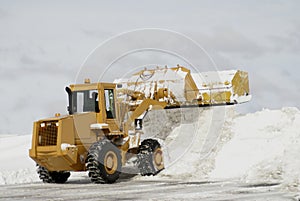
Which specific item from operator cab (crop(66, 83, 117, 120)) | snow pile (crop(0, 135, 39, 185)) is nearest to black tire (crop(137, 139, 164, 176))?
operator cab (crop(66, 83, 117, 120))

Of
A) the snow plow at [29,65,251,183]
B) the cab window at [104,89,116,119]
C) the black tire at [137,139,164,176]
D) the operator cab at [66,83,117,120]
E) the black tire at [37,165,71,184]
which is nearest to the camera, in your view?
the snow plow at [29,65,251,183]

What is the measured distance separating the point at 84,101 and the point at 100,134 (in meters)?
1.13

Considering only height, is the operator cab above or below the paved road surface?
above

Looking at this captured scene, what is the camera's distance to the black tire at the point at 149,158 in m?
16.9

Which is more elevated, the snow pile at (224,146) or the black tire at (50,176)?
the snow pile at (224,146)

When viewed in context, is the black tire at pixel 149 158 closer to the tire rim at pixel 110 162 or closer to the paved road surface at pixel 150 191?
the paved road surface at pixel 150 191

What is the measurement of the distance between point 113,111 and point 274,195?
637cm

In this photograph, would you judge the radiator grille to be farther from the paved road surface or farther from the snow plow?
the paved road surface

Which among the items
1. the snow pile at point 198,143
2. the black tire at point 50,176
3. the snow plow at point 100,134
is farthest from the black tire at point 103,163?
the snow pile at point 198,143

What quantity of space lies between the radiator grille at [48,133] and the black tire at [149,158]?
290 centimetres

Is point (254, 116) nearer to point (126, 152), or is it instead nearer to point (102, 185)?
point (126, 152)

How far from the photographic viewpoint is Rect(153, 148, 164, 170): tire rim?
17197 millimetres

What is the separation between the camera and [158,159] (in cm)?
1736

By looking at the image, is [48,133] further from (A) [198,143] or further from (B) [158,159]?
(A) [198,143]
